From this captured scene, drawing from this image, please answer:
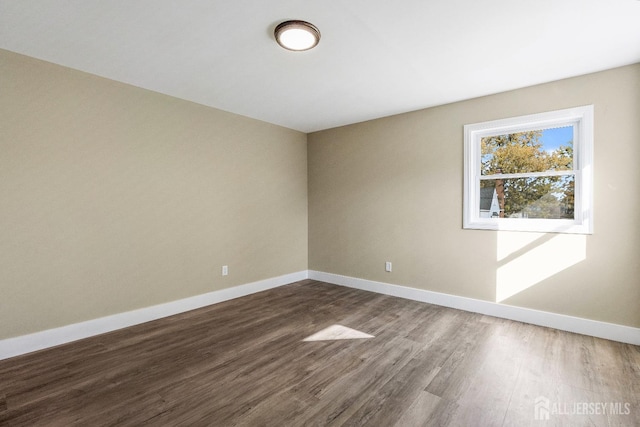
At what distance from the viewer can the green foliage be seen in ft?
9.80

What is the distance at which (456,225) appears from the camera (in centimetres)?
354

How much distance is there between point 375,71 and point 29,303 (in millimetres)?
3651

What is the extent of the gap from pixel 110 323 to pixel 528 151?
15.4 ft

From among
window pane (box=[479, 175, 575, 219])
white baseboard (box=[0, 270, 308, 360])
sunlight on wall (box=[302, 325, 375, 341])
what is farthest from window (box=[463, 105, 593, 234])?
white baseboard (box=[0, 270, 308, 360])

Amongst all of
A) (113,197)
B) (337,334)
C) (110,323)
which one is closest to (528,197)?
(337,334)

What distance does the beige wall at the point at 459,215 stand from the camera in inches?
104

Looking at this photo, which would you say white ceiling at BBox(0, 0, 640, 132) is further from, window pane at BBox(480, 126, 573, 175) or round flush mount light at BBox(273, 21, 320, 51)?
window pane at BBox(480, 126, 573, 175)

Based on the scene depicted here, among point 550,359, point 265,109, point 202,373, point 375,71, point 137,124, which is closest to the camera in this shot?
point 202,373

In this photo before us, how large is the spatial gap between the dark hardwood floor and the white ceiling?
2497mm

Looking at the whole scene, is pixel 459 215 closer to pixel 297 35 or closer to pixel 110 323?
pixel 297 35

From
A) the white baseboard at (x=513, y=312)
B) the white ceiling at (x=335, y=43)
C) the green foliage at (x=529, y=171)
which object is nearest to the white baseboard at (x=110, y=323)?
the white baseboard at (x=513, y=312)

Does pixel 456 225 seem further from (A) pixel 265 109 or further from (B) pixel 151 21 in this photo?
(B) pixel 151 21

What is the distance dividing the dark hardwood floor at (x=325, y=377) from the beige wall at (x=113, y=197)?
18.7 inches

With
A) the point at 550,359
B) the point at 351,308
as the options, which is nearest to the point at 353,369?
the point at 351,308
